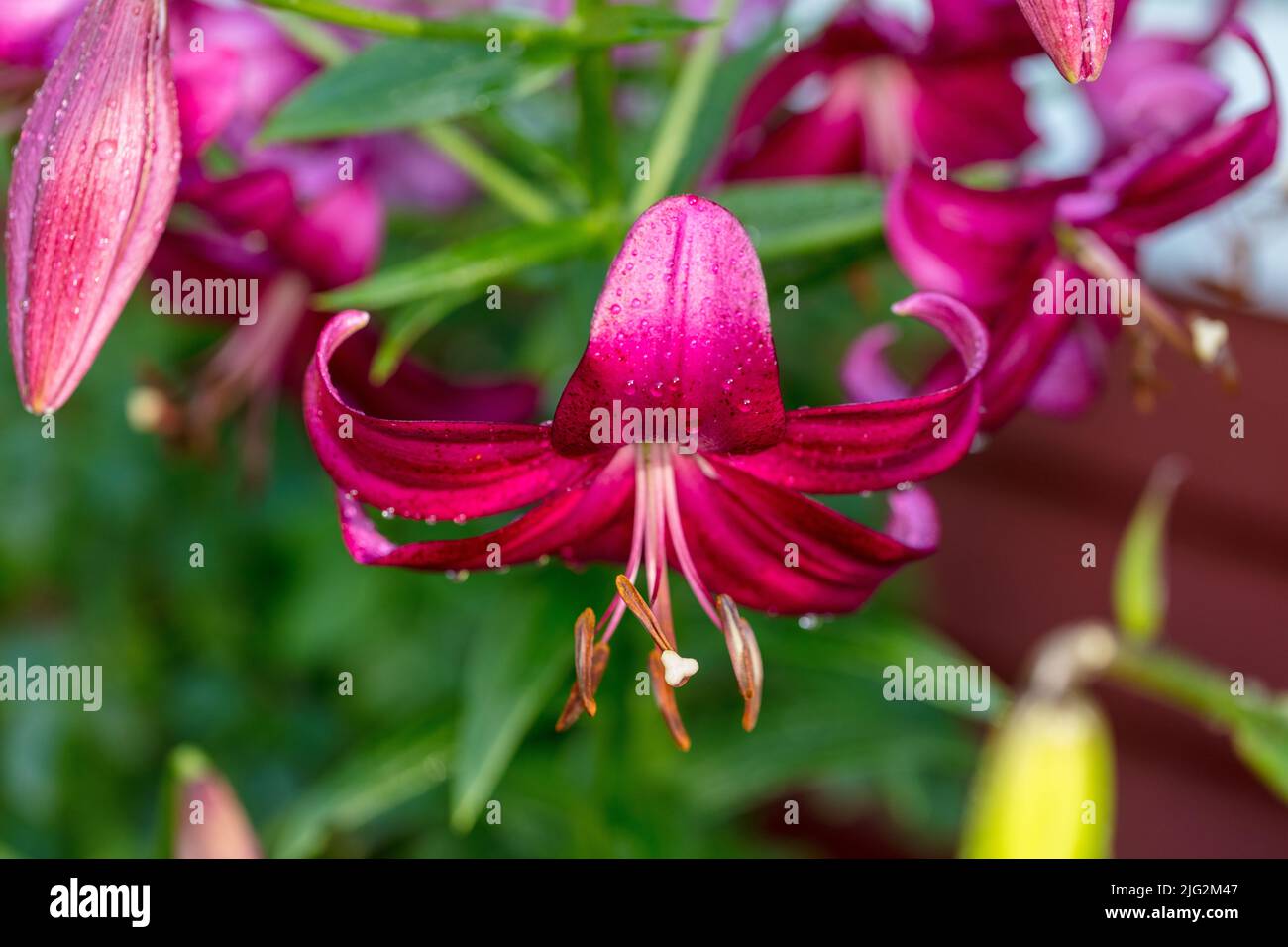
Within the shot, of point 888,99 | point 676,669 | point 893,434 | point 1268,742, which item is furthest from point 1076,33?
point 1268,742

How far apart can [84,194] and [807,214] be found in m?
0.27

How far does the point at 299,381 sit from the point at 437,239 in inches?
9.8

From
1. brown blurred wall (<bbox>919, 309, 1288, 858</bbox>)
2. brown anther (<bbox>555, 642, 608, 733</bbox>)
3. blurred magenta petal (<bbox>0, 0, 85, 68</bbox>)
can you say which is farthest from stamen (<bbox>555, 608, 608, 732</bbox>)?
brown blurred wall (<bbox>919, 309, 1288, 858</bbox>)

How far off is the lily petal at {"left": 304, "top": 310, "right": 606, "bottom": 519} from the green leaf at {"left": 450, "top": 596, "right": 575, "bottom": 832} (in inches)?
7.3

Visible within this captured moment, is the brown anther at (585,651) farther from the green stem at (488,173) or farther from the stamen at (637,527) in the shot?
the green stem at (488,173)

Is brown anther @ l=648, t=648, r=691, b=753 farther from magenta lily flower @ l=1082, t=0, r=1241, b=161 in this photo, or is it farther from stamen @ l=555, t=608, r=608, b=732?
magenta lily flower @ l=1082, t=0, r=1241, b=161

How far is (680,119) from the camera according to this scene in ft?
2.02

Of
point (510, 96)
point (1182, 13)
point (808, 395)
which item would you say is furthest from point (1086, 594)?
point (510, 96)

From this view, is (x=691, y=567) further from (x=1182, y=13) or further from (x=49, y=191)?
(x=1182, y=13)

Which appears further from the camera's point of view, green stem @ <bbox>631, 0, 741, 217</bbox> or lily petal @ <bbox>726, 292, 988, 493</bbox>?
green stem @ <bbox>631, 0, 741, 217</bbox>

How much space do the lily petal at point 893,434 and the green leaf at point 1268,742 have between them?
35cm

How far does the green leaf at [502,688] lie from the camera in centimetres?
59

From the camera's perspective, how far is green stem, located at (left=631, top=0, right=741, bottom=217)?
603mm

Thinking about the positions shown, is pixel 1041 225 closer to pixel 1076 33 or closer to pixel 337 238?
pixel 1076 33
